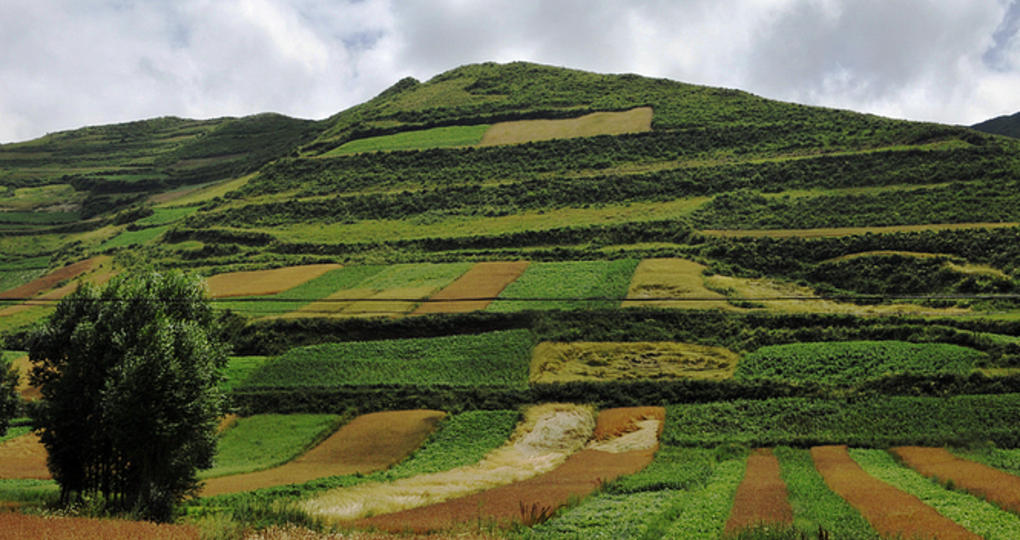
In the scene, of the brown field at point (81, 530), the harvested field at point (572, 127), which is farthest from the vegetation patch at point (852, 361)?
the harvested field at point (572, 127)

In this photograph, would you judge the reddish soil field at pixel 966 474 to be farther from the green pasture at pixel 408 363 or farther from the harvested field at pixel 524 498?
the green pasture at pixel 408 363

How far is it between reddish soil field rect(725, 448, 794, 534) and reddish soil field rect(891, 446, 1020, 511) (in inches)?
196

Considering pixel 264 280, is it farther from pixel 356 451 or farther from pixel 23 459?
pixel 356 451

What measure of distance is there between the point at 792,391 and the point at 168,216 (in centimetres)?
8943

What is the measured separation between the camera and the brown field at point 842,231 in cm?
5684

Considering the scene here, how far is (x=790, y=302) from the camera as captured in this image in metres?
49.8

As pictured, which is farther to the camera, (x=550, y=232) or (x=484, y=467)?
(x=550, y=232)

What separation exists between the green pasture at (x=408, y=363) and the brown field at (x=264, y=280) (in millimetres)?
13548

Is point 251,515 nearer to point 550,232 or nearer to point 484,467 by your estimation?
point 484,467

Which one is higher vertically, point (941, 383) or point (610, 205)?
point (610, 205)

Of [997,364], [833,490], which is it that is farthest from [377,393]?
[997,364]

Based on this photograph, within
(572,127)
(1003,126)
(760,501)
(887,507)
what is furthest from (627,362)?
(1003,126)

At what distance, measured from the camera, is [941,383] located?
1372 inches

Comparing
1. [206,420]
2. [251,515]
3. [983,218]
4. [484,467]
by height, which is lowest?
[484,467]
